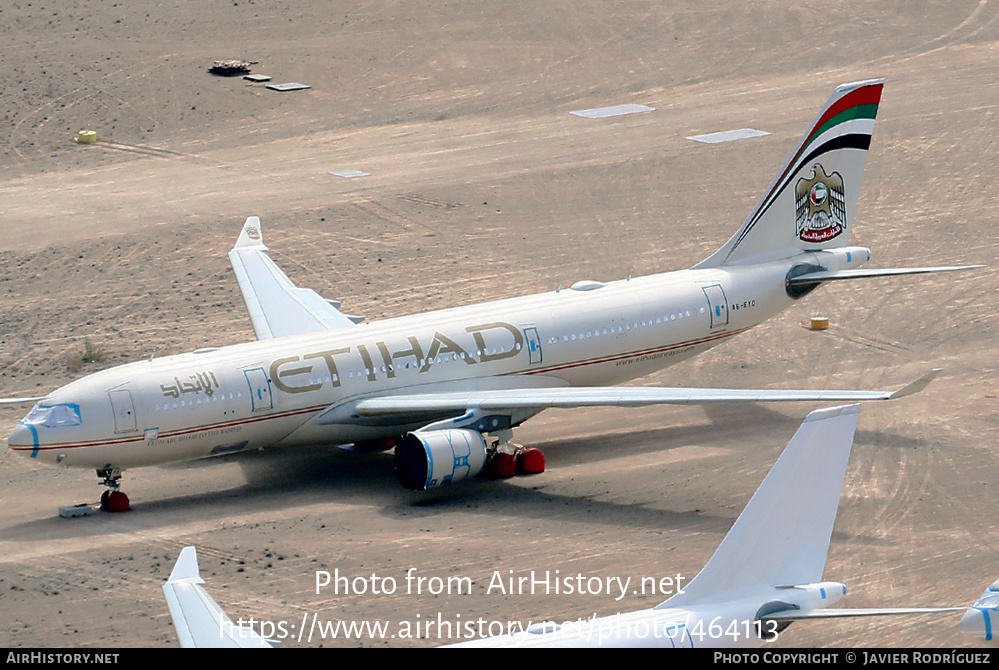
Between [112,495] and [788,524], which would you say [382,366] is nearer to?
[112,495]

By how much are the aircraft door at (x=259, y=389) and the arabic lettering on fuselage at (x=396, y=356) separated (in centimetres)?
22

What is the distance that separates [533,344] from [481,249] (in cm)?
1638

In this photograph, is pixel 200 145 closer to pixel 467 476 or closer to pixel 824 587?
pixel 467 476

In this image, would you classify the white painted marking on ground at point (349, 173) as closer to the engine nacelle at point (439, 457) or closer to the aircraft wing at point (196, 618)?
the engine nacelle at point (439, 457)

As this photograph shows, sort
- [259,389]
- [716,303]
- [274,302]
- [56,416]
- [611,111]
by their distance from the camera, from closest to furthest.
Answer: [56,416]
[259,389]
[716,303]
[274,302]
[611,111]

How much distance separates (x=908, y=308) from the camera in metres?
53.4

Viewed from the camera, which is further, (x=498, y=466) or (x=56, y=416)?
(x=498, y=466)

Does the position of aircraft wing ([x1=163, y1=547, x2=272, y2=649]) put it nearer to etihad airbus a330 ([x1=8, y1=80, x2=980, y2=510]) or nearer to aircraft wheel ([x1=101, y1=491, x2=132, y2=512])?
etihad airbus a330 ([x1=8, y1=80, x2=980, y2=510])

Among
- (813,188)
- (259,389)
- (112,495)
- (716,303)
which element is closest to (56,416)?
(112,495)

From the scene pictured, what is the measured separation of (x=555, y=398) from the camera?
132ft

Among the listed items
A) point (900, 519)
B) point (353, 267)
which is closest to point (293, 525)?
point (900, 519)

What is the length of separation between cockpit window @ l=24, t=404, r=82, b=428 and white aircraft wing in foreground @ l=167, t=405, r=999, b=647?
14619 mm

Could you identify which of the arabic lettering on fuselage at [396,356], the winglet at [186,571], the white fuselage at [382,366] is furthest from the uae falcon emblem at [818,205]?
the winglet at [186,571]

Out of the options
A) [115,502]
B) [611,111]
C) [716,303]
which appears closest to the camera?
[115,502]
